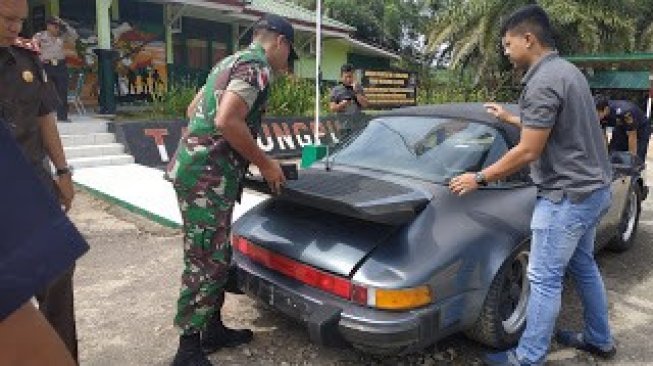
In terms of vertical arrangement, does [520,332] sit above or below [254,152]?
below

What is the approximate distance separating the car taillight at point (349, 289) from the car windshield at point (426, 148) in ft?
2.91

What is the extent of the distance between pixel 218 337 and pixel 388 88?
1276 cm

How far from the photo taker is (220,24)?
16297 millimetres

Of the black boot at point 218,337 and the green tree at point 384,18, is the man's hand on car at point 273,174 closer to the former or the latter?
the black boot at point 218,337

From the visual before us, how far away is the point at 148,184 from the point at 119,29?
7259 mm

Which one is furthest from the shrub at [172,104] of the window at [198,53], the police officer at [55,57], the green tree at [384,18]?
the green tree at [384,18]

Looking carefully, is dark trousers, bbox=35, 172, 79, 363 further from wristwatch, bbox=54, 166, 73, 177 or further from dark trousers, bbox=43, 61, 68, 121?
dark trousers, bbox=43, 61, 68, 121

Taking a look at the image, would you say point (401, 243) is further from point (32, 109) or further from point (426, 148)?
point (32, 109)

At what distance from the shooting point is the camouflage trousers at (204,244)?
293 cm

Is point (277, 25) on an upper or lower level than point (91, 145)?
upper

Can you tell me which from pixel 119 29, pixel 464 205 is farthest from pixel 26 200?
pixel 119 29

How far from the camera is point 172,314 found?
12.6 feet

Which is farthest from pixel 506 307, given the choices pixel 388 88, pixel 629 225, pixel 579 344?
pixel 388 88

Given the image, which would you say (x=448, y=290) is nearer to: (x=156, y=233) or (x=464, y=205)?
(x=464, y=205)
